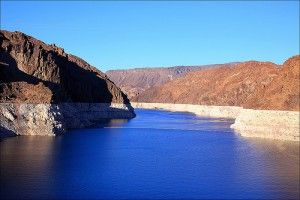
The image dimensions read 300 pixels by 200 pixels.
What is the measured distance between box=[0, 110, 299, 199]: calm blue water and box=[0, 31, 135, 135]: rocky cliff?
471cm

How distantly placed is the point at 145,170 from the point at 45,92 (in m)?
29.2

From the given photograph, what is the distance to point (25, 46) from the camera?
272ft

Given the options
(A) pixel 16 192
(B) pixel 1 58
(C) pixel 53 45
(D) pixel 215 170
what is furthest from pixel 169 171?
(C) pixel 53 45

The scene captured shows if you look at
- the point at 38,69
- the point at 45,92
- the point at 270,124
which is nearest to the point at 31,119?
the point at 45,92

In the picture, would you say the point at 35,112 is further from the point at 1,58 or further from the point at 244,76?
the point at 244,76

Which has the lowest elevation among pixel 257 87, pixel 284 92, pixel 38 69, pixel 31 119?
pixel 31 119

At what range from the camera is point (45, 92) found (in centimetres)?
6331

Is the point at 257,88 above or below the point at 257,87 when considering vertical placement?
below

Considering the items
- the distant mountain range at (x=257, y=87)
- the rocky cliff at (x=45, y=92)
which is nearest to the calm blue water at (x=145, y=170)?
the rocky cliff at (x=45, y=92)

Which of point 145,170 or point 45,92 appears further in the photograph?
point 45,92

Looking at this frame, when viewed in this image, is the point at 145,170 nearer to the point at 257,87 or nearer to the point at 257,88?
the point at 257,88

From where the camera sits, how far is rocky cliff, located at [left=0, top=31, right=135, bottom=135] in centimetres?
5966

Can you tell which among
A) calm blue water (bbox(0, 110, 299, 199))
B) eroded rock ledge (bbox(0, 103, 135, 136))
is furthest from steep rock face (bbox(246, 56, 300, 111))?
eroded rock ledge (bbox(0, 103, 135, 136))

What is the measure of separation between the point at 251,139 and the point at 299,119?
7097 millimetres
